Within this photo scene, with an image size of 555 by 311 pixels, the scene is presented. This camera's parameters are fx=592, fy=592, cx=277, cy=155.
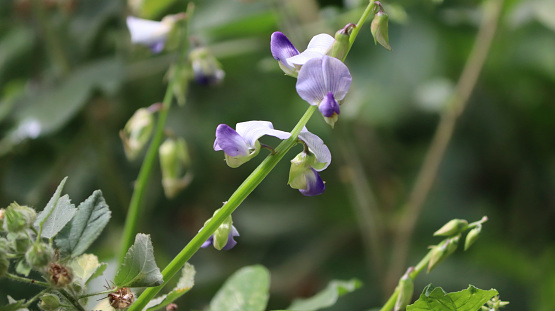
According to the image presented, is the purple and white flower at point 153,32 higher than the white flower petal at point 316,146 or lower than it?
higher

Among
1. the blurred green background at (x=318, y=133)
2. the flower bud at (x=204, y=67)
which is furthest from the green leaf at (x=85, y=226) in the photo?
the blurred green background at (x=318, y=133)

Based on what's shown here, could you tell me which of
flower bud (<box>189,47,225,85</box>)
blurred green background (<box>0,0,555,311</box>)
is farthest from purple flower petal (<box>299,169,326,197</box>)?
blurred green background (<box>0,0,555,311</box>)

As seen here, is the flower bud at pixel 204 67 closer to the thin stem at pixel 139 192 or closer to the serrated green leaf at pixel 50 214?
the thin stem at pixel 139 192

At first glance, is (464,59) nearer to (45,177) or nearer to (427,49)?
(427,49)

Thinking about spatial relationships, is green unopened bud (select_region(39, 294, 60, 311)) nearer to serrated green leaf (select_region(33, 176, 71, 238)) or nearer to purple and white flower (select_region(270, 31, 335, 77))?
serrated green leaf (select_region(33, 176, 71, 238))

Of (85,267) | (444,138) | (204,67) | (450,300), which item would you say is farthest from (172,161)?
(444,138)

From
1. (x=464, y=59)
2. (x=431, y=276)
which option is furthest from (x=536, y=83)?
(x=431, y=276)

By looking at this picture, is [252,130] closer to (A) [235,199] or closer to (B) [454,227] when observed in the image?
(A) [235,199]

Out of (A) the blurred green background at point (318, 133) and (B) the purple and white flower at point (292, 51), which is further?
(A) the blurred green background at point (318, 133)
